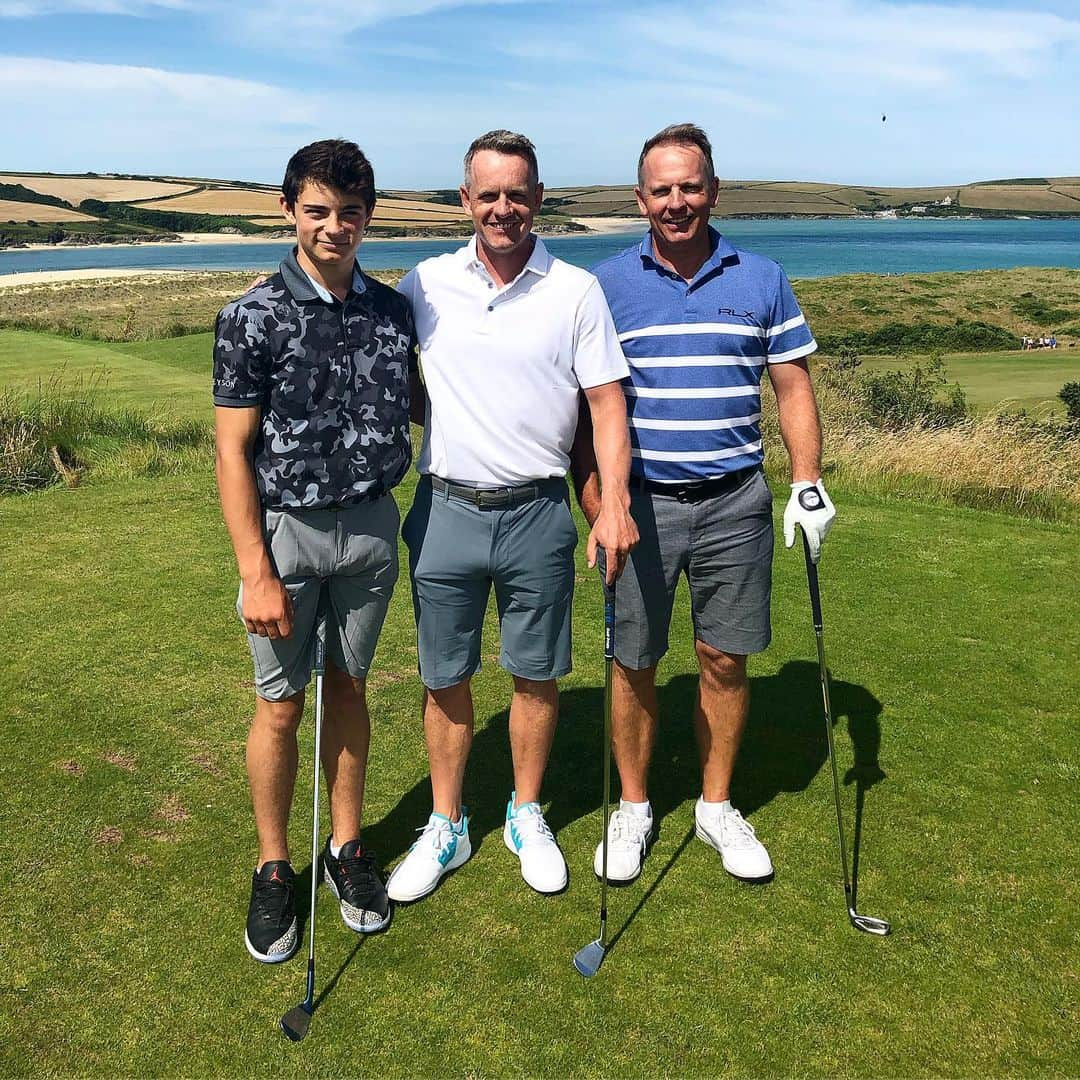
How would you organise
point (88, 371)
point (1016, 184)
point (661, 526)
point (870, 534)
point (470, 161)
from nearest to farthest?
point (470, 161), point (661, 526), point (870, 534), point (88, 371), point (1016, 184)

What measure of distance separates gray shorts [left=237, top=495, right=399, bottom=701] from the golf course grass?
29.3 inches

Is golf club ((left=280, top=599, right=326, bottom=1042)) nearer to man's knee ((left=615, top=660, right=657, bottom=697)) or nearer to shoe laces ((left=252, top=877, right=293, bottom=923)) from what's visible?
shoe laces ((left=252, top=877, right=293, bottom=923))

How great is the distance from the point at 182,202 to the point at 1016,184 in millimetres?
157850

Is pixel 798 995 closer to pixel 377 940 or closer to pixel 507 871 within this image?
pixel 507 871

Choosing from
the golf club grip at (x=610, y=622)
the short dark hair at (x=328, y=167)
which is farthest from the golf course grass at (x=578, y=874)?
the short dark hair at (x=328, y=167)

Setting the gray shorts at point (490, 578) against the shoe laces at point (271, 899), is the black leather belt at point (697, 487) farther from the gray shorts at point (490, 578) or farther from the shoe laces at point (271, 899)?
the shoe laces at point (271, 899)

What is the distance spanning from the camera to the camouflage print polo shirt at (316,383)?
2514mm

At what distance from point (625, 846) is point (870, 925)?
75 centimetres

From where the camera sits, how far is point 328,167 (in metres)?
2.52

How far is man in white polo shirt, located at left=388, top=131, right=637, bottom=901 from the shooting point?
9.10 feet

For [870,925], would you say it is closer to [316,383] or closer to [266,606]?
[266,606]

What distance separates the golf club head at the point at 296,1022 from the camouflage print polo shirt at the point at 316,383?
1.26 m

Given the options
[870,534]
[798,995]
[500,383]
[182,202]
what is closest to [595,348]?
[500,383]

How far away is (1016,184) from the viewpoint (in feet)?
647
